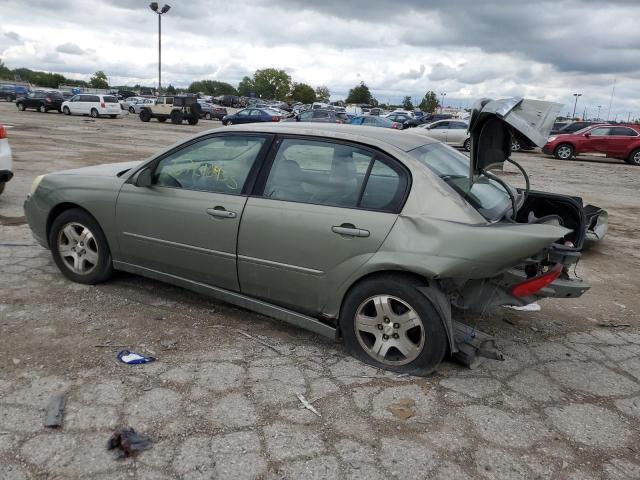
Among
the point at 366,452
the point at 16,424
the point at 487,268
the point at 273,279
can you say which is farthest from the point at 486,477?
the point at 16,424

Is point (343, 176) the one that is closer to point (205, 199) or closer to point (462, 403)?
point (205, 199)

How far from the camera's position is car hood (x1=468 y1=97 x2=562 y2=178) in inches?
124

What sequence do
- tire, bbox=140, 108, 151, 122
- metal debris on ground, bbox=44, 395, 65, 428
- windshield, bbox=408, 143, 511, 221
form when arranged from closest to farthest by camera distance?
metal debris on ground, bbox=44, 395, 65, 428 → windshield, bbox=408, 143, 511, 221 → tire, bbox=140, 108, 151, 122

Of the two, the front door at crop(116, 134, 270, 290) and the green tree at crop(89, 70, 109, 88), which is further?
the green tree at crop(89, 70, 109, 88)

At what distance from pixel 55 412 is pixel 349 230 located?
1.90 m

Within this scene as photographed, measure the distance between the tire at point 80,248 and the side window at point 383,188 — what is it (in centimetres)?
230

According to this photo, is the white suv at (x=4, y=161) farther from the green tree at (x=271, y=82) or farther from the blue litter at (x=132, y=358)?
the green tree at (x=271, y=82)

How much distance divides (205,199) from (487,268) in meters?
1.99

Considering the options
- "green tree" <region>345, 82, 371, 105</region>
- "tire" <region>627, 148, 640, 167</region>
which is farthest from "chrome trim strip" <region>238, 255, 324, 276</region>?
"green tree" <region>345, 82, 371, 105</region>

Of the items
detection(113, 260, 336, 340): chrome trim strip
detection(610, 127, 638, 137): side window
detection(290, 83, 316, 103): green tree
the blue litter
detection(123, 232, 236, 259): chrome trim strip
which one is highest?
detection(290, 83, 316, 103): green tree

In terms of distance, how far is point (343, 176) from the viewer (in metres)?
3.44

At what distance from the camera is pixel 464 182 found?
3447 mm

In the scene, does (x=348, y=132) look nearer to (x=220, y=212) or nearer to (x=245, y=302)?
(x=220, y=212)

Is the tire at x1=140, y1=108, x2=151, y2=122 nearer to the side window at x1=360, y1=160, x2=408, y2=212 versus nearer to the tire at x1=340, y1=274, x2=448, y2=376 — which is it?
the side window at x1=360, y1=160, x2=408, y2=212
